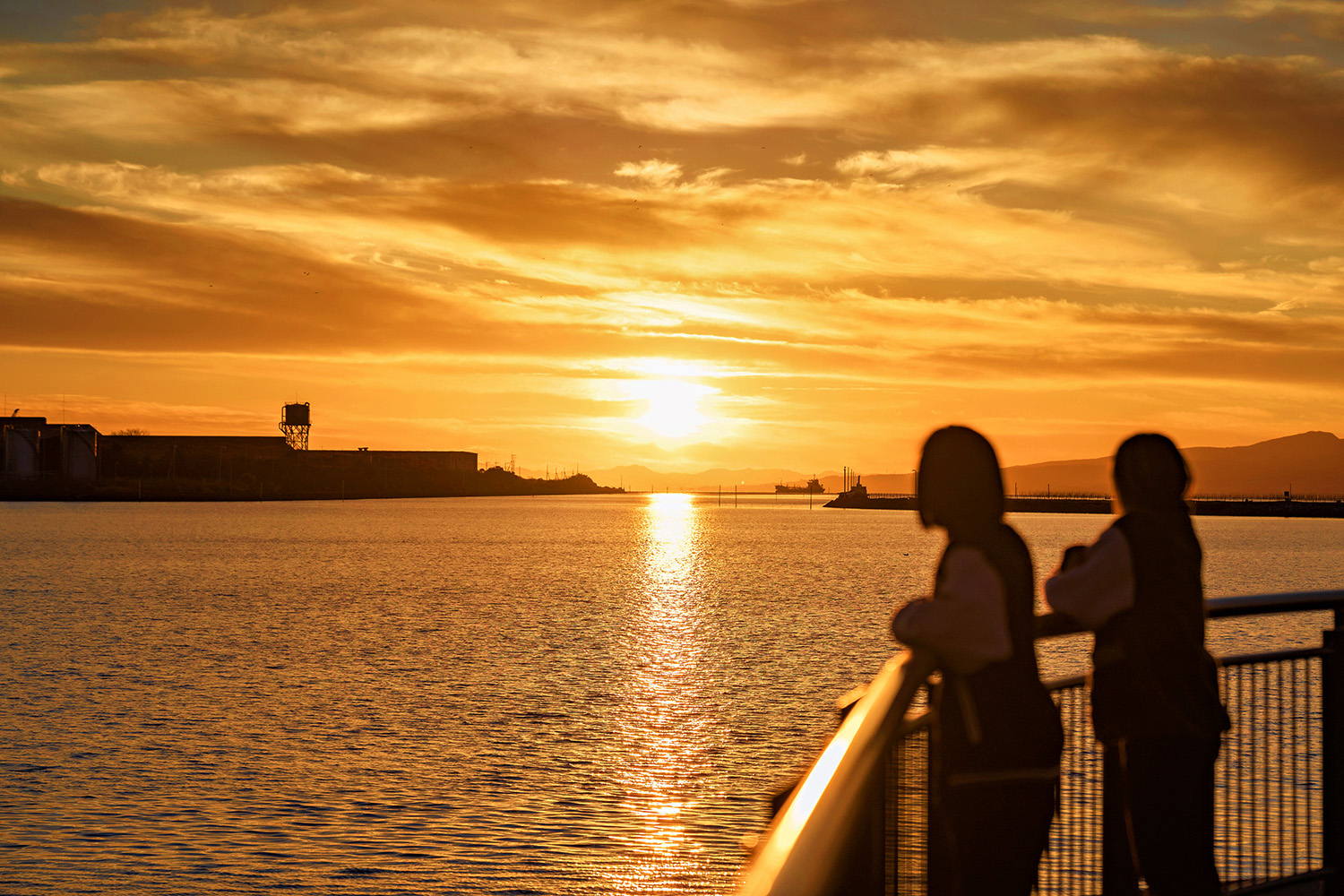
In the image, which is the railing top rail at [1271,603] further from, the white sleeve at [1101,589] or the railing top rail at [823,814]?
the railing top rail at [823,814]

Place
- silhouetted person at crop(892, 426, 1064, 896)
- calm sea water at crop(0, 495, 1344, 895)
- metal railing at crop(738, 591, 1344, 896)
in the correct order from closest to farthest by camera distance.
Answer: metal railing at crop(738, 591, 1344, 896), silhouetted person at crop(892, 426, 1064, 896), calm sea water at crop(0, 495, 1344, 895)

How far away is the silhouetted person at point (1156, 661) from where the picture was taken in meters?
4.06

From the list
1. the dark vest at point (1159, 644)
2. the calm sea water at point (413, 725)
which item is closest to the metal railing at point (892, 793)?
the dark vest at point (1159, 644)

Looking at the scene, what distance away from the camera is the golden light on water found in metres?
16.3

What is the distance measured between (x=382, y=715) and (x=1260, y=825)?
19179mm

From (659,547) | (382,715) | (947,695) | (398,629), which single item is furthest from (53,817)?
(659,547)

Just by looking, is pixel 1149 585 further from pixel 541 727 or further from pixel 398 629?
pixel 398 629

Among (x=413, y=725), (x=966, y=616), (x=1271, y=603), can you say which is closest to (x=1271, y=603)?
(x=1271, y=603)

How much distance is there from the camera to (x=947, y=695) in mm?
3531

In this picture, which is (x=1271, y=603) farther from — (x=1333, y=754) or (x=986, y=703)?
(x=986, y=703)

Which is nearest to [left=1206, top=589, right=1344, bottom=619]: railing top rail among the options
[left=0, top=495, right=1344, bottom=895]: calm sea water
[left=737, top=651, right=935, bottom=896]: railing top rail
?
[left=737, top=651, right=935, bottom=896]: railing top rail

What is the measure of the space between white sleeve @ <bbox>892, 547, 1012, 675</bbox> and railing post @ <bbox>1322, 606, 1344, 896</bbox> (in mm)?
2930

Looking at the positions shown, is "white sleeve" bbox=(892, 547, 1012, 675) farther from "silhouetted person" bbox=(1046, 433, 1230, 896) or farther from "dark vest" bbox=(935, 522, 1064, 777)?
"silhouetted person" bbox=(1046, 433, 1230, 896)

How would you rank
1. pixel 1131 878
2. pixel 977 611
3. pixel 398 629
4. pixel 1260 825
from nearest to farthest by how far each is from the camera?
1. pixel 977 611
2. pixel 1131 878
3. pixel 1260 825
4. pixel 398 629
